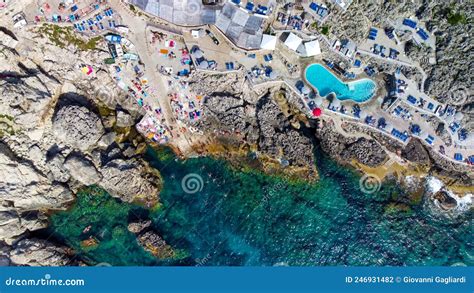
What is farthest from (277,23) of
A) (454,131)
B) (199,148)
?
(454,131)

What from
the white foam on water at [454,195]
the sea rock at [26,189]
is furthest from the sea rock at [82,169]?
the white foam on water at [454,195]

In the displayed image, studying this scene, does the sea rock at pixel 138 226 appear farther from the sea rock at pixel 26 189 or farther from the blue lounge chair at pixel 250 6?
the blue lounge chair at pixel 250 6

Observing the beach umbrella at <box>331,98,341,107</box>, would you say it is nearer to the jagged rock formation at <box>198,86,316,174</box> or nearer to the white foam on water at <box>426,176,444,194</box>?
the jagged rock formation at <box>198,86,316,174</box>

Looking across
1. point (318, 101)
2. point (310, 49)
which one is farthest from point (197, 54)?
point (318, 101)

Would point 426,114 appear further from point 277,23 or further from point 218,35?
point 218,35

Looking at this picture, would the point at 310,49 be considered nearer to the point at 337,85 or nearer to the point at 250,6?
the point at 337,85

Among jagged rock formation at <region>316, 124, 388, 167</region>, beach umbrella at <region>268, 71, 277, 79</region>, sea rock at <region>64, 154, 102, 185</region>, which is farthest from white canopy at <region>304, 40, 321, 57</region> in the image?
sea rock at <region>64, 154, 102, 185</region>
